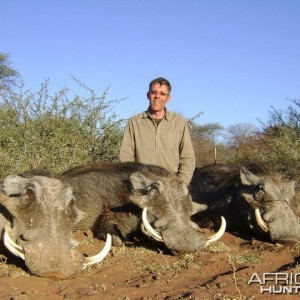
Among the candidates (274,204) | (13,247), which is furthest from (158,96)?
(13,247)

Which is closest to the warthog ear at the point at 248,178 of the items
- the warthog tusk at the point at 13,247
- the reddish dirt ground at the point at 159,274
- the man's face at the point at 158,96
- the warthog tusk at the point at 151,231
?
the reddish dirt ground at the point at 159,274

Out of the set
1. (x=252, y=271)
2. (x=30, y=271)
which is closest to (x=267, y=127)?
(x=252, y=271)

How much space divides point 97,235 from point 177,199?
37.8 inches

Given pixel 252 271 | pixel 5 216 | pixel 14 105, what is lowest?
pixel 252 271

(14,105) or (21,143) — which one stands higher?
(14,105)

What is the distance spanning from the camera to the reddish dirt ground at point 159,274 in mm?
3471

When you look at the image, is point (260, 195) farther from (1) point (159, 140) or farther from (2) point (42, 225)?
(2) point (42, 225)

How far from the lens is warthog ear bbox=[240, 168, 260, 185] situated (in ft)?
19.5

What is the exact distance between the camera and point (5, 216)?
416 cm

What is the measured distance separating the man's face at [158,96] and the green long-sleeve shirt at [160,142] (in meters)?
0.20

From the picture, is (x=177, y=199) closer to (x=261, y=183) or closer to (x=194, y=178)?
(x=261, y=183)

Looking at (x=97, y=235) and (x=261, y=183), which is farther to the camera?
(x=261, y=183)

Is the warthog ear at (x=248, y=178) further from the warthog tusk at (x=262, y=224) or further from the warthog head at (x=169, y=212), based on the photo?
the warthog head at (x=169, y=212)

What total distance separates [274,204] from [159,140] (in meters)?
1.67
